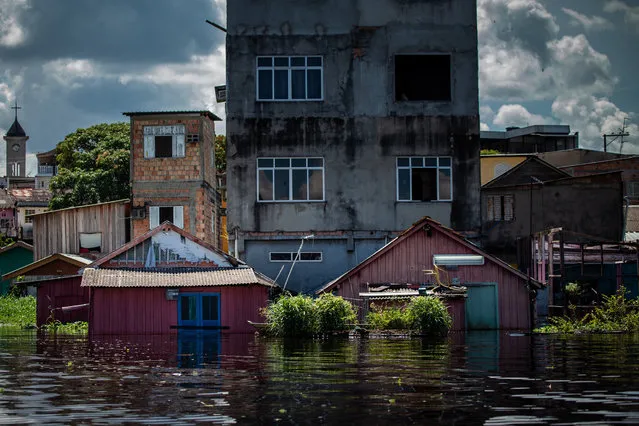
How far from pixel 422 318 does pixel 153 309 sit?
32.6 feet

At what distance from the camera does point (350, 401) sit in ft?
59.1

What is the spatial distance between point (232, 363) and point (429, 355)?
5.09 metres

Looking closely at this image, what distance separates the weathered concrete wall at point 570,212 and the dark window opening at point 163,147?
15.6 m

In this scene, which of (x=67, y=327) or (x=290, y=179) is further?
(x=67, y=327)

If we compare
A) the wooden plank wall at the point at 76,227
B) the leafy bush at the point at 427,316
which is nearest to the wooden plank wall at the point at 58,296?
the wooden plank wall at the point at 76,227

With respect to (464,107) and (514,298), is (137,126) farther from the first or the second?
(514,298)

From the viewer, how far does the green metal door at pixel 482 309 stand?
39.2 metres

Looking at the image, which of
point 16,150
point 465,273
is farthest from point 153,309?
point 16,150

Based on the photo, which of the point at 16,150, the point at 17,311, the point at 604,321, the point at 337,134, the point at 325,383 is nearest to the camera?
the point at 325,383

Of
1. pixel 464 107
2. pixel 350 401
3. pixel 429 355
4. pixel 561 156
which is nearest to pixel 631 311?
pixel 464 107

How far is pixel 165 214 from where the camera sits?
2085 inches

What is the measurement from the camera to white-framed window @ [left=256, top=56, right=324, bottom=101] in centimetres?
4284

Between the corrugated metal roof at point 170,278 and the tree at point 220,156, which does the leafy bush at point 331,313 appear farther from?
the tree at point 220,156

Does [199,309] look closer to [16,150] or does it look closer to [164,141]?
[164,141]
